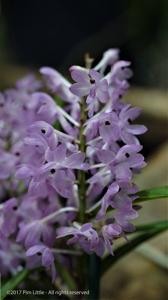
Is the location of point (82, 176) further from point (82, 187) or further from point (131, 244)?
point (131, 244)

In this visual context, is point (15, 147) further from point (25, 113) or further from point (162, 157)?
point (162, 157)

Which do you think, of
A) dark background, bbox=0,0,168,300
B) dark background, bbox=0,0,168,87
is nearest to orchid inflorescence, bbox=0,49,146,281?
dark background, bbox=0,0,168,300

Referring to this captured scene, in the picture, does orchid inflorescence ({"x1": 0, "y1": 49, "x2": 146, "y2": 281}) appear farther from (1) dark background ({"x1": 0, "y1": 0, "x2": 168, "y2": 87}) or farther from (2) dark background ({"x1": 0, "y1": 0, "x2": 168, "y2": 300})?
(1) dark background ({"x1": 0, "y1": 0, "x2": 168, "y2": 87})

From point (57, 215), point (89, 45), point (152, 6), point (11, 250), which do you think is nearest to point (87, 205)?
point (57, 215)

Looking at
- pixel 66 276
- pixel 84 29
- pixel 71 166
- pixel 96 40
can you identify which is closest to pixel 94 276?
pixel 66 276

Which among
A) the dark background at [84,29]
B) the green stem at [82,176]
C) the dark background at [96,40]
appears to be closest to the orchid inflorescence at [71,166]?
the green stem at [82,176]

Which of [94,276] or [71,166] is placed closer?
[71,166]
